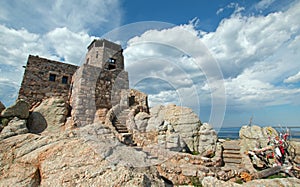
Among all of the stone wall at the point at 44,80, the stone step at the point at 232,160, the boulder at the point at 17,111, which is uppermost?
the stone wall at the point at 44,80

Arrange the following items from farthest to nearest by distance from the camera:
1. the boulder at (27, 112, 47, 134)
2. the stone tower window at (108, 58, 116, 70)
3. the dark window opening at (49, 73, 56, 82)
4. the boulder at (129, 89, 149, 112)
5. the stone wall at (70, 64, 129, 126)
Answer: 1. the stone tower window at (108, 58, 116, 70)
2. the boulder at (129, 89, 149, 112)
3. the dark window opening at (49, 73, 56, 82)
4. the stone wall at (70, 64, 129, 126)
5. the boulder at (27, 112, 47, 134)

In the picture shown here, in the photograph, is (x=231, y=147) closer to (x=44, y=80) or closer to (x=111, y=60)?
(x=44, y=80)

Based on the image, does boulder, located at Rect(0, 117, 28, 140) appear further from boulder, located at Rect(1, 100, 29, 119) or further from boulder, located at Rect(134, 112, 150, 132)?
boulder, located at Rect(134, 112, 150, 132)

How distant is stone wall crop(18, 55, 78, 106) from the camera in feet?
36.9

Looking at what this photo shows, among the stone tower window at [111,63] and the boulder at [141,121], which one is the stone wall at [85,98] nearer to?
the boulder at [141,121]

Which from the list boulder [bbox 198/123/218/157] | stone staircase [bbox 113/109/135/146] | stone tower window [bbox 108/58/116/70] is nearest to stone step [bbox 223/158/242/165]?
boulder [bbox 198/123/218/157]

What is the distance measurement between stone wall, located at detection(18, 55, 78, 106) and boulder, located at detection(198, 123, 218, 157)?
36.9ft

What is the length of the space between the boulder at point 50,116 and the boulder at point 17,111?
598 millimetres

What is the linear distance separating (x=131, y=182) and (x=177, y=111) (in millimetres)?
9218

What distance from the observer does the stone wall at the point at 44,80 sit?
36.9 feet

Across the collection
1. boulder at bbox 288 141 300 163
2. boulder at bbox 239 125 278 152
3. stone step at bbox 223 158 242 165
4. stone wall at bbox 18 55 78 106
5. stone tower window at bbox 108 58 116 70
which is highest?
stone tower window at bbox 108 58 116 70

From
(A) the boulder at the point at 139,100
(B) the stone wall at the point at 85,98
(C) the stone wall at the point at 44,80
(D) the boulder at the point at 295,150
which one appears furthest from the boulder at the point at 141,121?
(D) the boulder at the point at 295,150

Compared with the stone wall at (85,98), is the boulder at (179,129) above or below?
below

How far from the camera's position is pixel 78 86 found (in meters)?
10.6
